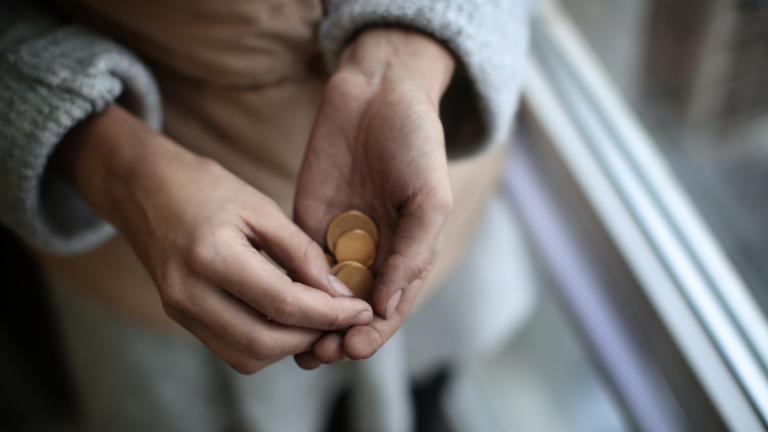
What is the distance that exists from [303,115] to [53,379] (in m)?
1.08

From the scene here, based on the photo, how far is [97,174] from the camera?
0.48 metres

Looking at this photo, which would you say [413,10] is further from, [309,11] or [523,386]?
[523,386]

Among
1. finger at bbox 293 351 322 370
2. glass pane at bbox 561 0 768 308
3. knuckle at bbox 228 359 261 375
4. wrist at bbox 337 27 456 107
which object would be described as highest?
glass pane at bbox 561 0 768 308

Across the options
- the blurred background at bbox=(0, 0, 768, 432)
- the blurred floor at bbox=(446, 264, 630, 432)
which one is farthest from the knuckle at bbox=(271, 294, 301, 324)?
the blurred floor at bbox=(446, 264, 630, 432)

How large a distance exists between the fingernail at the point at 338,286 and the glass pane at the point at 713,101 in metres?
0.55

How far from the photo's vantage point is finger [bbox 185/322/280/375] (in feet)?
1.32

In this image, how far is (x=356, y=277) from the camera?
1.48 ft

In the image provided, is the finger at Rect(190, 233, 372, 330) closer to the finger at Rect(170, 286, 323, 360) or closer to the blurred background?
the finger at Rect(170, 286, 323, 360)

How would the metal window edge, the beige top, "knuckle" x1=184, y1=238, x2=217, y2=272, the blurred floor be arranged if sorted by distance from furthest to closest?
the blurred floor < the metal window edge < the beige top < "knuckle" x1=184, y1=238, x2=217, y2=272

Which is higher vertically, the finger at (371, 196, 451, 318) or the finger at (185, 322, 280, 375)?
the finger at (371, 196, 451, 318)

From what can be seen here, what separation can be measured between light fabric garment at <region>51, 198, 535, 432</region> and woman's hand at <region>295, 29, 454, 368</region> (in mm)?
203

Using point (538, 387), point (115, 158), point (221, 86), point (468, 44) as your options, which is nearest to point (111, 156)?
point (115, 158)

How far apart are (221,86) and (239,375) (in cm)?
34

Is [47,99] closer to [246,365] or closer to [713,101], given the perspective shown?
[246,365]
